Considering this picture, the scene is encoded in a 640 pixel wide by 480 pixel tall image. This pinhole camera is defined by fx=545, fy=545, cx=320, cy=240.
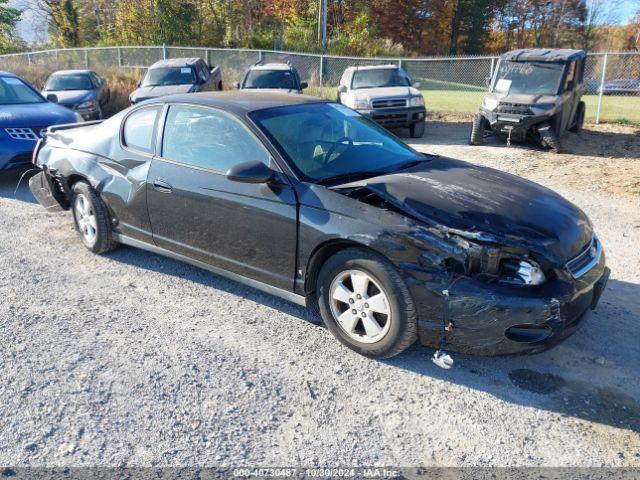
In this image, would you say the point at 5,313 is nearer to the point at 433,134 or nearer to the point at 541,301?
the point at 541,301

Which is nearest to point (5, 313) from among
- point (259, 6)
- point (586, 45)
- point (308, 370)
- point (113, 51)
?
point (308, 370)

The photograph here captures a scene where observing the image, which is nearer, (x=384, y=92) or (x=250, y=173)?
(x=250, y=173)

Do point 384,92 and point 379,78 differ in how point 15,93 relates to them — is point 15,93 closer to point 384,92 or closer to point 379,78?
point 384,92

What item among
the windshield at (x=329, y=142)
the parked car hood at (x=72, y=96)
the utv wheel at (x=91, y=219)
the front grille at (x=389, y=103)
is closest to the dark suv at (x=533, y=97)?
the front grille at (x=389, y=103)

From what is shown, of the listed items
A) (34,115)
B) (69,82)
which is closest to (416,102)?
(34,115)

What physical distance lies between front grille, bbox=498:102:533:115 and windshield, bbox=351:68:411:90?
9.58ft

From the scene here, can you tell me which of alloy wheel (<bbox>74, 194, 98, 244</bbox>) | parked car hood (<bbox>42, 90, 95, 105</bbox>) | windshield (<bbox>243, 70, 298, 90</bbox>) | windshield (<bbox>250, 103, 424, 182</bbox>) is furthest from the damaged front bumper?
parked car hood (<bbox>42, 90, 95, 105</bbox>)

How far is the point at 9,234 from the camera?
6.11m

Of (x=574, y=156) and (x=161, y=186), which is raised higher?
(x=161, y=186)

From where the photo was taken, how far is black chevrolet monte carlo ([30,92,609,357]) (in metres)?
3.17

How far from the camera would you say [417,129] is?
13.2 meters

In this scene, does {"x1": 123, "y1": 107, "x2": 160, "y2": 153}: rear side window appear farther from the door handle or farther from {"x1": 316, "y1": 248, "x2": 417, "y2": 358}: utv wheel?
{"x1": 316, "y1": 248, "x2": 417, "y2": 358}: utv wheel

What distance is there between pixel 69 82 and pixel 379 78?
8372mm

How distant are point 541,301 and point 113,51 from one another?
24.6 metres
